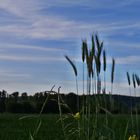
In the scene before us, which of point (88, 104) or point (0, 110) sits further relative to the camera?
point (0, 110)

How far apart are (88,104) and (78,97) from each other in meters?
0.36

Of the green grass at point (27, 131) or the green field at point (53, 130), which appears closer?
the green field at point (53, 130)

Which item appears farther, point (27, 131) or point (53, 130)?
point (53, 130)

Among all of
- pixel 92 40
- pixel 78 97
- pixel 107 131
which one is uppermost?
pixel 92 40

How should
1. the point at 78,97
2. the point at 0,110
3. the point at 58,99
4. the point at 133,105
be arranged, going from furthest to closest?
the point at 0,110, the point at 133,105, the point at 78,97, the point at 58,99

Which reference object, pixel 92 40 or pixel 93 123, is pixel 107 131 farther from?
pixel 92 40

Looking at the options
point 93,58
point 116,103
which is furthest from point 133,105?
point 93,58

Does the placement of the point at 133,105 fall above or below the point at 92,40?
below

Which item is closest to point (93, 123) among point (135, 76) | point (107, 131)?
point (107, 131)

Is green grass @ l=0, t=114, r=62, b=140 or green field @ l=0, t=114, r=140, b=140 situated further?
green grass @ l=0, t=114, r=62, b=140

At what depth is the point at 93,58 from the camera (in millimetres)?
3590

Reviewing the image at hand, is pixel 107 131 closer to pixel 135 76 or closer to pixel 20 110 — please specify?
pixel 135 76

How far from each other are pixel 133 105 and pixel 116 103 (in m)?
0.95

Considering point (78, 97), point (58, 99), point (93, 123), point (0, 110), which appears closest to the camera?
point (58, 99)
